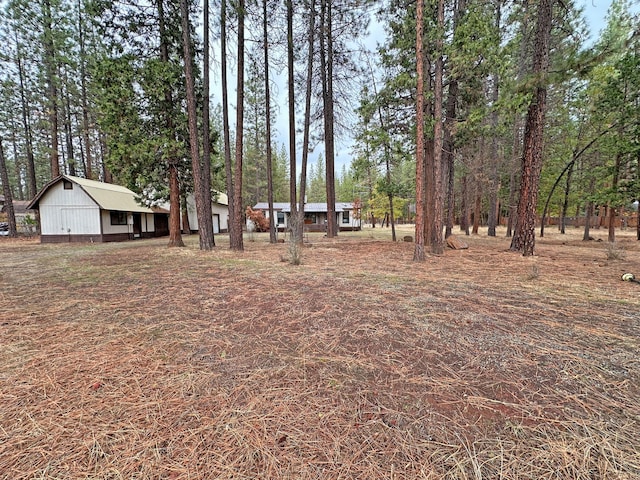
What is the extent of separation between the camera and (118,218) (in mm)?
16328

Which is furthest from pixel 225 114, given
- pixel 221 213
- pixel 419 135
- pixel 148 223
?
pixel 221 213

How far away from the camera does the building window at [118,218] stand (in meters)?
15.8

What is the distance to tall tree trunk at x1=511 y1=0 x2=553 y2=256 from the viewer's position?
23.0 ft

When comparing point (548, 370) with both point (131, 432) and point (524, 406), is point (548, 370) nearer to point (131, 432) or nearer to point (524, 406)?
point (524, 406)

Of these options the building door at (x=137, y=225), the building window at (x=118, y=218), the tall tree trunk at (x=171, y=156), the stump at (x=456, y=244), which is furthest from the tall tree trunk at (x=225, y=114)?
the building door at (x=137, y=225)

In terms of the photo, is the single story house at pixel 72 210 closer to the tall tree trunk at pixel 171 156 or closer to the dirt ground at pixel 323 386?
the tall tree trunk at pixel 171 156

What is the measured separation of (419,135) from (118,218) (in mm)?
17706

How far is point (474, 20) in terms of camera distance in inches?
250

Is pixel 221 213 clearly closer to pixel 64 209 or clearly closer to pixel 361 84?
pixel 64 209

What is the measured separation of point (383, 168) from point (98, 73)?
12.3m

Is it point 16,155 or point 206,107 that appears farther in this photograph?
point 16,155

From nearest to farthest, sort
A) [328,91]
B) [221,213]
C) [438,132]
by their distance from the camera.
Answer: [438,132] < [328,91] < [221,213]

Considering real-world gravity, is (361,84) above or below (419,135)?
above

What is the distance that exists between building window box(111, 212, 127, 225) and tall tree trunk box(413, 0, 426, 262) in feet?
56.4
